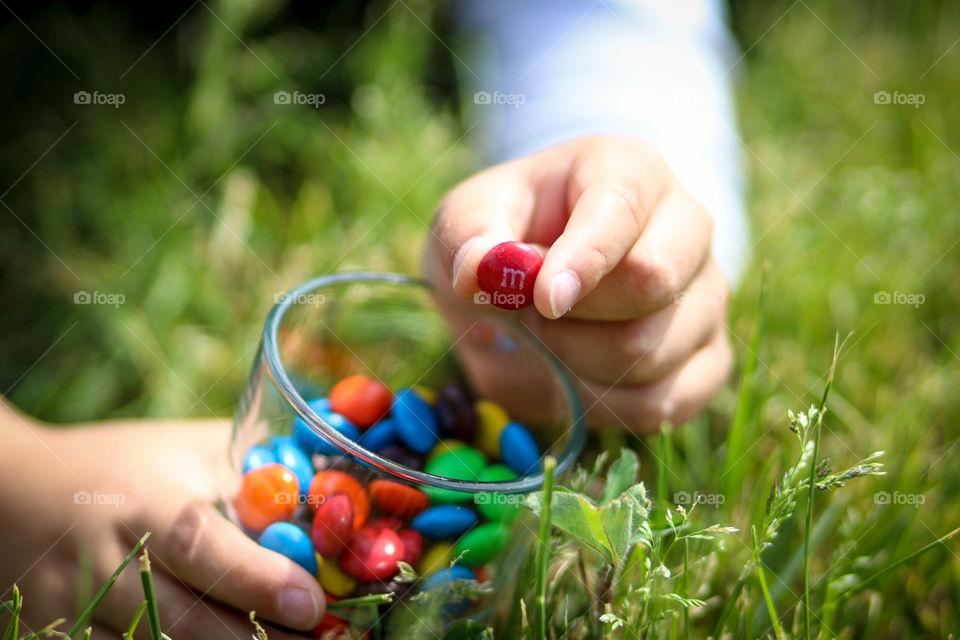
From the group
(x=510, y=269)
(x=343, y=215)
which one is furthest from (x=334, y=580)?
(x=343, y=215)

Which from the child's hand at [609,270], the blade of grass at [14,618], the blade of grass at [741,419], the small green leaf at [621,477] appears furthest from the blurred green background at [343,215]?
the blade of grass at [14,618]

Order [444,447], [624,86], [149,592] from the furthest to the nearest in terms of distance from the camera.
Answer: [624,86] → [444,447] → [149,592]

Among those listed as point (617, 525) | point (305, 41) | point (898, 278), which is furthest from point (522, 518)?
point (305, 41)

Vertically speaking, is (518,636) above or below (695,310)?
below

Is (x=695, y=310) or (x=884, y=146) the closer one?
(x=695, y=310)

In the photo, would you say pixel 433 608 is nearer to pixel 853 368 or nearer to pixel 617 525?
pixel 617 525

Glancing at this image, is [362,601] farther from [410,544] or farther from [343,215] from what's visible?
[343,215]

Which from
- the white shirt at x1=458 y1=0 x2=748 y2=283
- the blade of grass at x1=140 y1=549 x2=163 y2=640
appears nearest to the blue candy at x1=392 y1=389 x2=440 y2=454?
the blade of grass at x1=140 y1=549 x2=163 y2=640

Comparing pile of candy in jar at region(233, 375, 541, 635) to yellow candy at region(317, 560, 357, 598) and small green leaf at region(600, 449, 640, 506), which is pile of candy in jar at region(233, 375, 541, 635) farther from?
small green leaf at region(600, 449, 640, 506)
